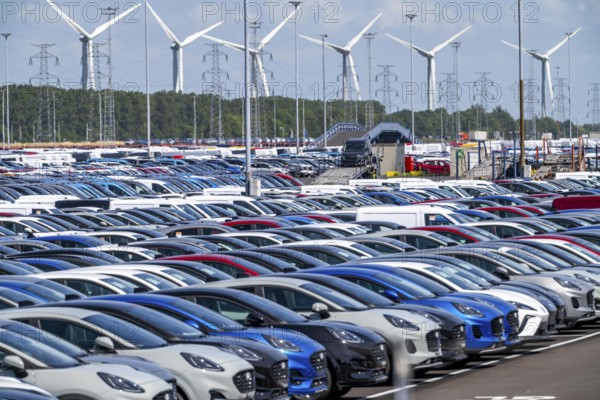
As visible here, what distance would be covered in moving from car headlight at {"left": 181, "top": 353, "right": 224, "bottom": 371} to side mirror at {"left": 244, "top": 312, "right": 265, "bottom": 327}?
202 centimetres

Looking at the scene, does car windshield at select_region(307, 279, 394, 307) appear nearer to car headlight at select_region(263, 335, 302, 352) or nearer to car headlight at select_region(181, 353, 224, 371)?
car headlight at select_region(263, 335, 302, 352)

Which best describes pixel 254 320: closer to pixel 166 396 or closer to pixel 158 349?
pixel 158 349

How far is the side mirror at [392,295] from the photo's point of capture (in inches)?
725

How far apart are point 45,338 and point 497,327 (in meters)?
7.31

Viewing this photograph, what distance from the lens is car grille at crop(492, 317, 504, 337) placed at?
18.4m

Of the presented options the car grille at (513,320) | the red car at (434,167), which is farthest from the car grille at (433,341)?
the red car at (434,167)

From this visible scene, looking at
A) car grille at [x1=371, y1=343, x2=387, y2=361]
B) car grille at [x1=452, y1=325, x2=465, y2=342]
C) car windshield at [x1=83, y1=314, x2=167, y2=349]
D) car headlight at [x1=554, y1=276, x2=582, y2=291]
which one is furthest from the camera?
car headlight at [x1=554, y1=276, x2=582, y2=291]

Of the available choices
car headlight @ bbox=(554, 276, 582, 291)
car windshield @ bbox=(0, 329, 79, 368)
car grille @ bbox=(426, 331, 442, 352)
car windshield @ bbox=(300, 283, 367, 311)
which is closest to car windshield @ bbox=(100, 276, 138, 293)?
car windshield @ bbox=(300, 283, 367, 311)

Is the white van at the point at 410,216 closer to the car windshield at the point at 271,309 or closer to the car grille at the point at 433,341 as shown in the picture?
the car grille at the point at 433,341

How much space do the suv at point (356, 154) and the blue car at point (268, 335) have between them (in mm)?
58392

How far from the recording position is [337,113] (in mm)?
199500

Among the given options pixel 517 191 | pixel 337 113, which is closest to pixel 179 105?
pixel 337 113

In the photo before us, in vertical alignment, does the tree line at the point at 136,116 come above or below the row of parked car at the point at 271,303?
above

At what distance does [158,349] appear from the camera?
44.7ft
